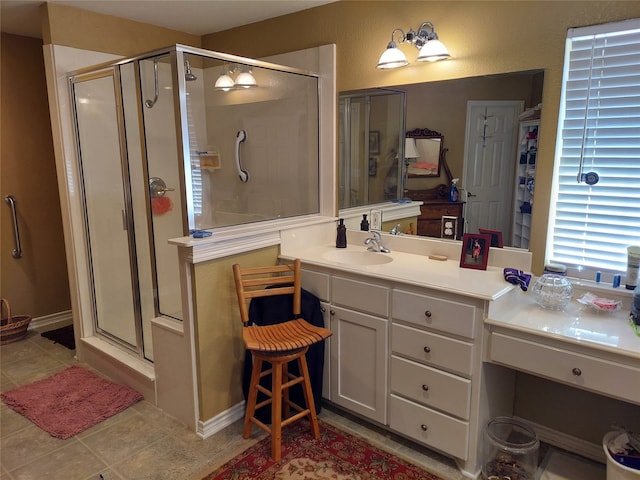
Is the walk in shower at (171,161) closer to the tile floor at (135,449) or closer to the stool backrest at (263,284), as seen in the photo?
the stool backrest at (263,284)

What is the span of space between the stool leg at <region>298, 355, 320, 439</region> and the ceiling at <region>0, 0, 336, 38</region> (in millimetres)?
2131

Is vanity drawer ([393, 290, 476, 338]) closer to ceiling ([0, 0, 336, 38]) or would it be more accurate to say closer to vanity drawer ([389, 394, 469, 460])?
vanity drawer ([389, 394, 469, 460])

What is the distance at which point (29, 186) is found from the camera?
356 centimetres

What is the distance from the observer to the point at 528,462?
76.2 inches

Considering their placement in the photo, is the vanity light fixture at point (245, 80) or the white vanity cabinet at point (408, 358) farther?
the vanity light fixture at point (245, 80)

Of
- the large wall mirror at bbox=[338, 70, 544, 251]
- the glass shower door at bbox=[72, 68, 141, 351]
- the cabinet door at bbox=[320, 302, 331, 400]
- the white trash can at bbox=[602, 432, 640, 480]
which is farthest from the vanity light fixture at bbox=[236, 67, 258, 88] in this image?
the white trash can at bbox=[602, 432, 640, 480]

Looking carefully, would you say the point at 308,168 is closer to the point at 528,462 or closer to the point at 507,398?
the point at 507,398

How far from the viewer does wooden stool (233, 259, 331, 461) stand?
202cm

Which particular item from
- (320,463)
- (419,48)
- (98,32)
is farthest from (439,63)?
(98,32)

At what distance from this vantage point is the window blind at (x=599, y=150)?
1.84m

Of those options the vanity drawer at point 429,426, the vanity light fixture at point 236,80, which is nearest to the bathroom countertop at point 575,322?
the vanity drawer at point 429,426

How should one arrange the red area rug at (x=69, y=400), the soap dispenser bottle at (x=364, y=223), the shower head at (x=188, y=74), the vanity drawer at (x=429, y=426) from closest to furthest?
the vanity drawer at (x=429, y=426) < the shower head at (x=188, y=74) < the red area rug at (x=69, y=400) < the soap dispenser bottle at (x=364, y=223)

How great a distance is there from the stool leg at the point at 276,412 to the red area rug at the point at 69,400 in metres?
1.00

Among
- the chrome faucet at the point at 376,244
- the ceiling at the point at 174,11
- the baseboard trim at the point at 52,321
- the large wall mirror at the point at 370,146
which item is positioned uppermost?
the ceiling at the point at 174,11
